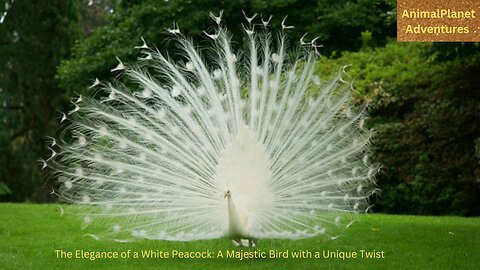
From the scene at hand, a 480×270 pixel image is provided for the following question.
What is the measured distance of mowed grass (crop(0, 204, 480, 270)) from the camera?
24.3ft

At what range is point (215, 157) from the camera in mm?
7430

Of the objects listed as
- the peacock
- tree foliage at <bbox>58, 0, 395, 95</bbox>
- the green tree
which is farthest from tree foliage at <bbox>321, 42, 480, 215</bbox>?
the green tree

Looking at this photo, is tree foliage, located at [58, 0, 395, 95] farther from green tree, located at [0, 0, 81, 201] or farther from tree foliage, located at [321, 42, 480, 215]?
tree foliage, located at [321, 42, 480, 215]

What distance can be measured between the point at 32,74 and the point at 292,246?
14.6 meters

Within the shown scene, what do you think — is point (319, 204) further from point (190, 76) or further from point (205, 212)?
point (190, 76)

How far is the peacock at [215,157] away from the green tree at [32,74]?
1404 cm

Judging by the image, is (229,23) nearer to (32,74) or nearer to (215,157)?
(32,74)

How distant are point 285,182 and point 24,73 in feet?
50.2

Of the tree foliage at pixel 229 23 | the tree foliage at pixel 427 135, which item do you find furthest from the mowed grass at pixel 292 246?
the tree foliage at pixel 229 23

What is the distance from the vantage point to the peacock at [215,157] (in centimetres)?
732

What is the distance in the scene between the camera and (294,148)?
7.61 meters

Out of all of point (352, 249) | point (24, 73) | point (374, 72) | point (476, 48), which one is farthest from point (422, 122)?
point (24, 73)

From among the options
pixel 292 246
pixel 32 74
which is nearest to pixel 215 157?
pixel 292 246

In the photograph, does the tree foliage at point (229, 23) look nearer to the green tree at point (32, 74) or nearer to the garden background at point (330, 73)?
the garden background at point (330, 73)
